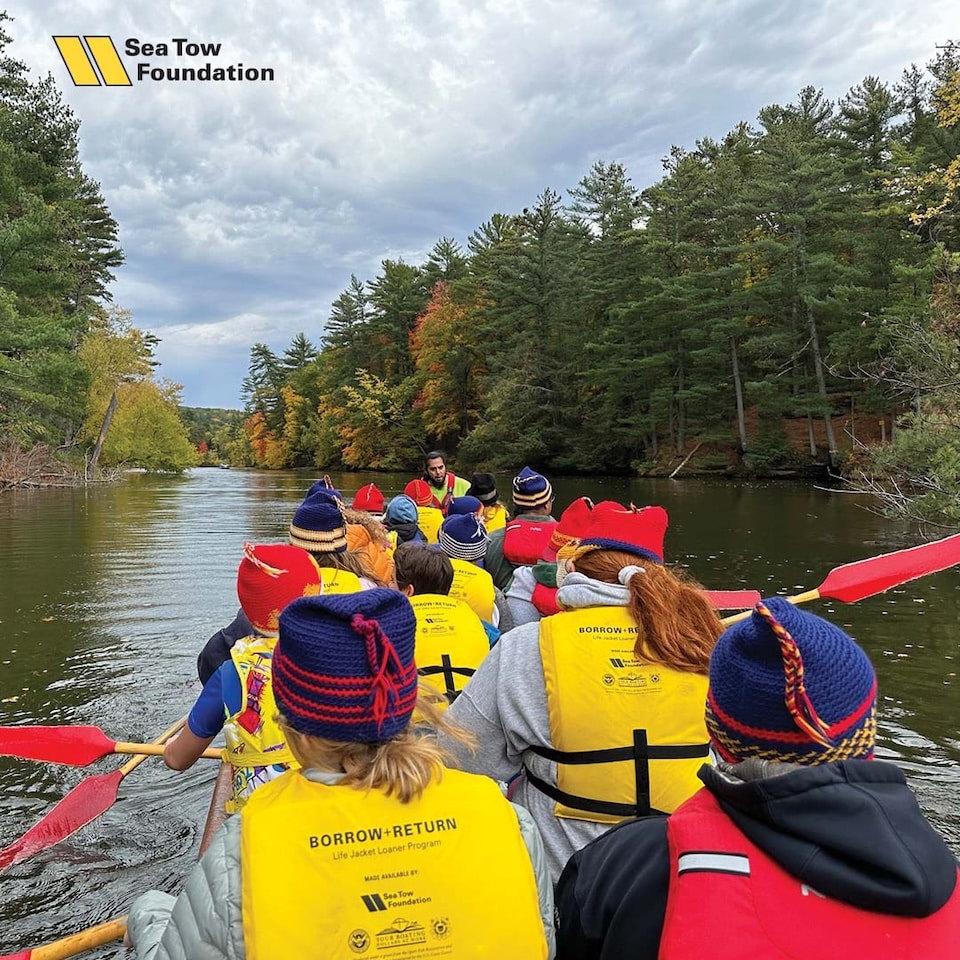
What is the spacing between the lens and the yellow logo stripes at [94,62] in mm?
13852

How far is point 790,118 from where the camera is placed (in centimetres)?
3384

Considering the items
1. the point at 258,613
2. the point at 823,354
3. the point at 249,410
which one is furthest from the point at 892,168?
the point at 249,410

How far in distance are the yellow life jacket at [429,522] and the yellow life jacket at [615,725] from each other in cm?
567

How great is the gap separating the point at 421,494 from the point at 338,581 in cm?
448

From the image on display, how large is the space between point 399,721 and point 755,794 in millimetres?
695

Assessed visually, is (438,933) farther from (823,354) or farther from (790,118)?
(790,118)

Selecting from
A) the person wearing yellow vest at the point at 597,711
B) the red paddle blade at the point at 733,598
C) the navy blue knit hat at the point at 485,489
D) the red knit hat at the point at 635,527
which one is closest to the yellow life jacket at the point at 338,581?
the red knit hat at the point at 635,527

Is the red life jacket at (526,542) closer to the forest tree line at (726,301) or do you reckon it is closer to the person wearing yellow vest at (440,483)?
the person wearing yellow vest at (440,483)

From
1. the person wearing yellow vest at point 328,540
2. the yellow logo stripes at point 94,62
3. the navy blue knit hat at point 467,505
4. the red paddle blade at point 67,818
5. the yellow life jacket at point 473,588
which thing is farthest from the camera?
the yellow logo stripes at point 94,62

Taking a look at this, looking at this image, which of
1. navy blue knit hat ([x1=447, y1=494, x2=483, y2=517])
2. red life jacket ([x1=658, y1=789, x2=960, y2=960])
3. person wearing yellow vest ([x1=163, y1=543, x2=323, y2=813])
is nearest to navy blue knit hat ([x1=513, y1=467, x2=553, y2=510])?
navy blue knit hat ([x1=447, y1=494, x2=483, y2=517])

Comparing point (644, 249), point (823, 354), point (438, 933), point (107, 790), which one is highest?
point (644, 249)

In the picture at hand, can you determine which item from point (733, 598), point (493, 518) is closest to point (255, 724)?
point (733, 598)

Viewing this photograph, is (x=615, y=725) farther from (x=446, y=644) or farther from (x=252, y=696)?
(x=446, y=644)

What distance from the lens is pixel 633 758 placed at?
6.81 feet
